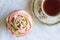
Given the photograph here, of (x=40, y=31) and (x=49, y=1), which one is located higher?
(x=49, y=1)

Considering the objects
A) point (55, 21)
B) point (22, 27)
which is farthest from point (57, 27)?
point (22, 27)

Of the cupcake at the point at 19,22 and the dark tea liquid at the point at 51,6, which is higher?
the dark tea liquid at the point at 51,6

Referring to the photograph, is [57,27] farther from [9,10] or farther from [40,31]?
[9,10]
